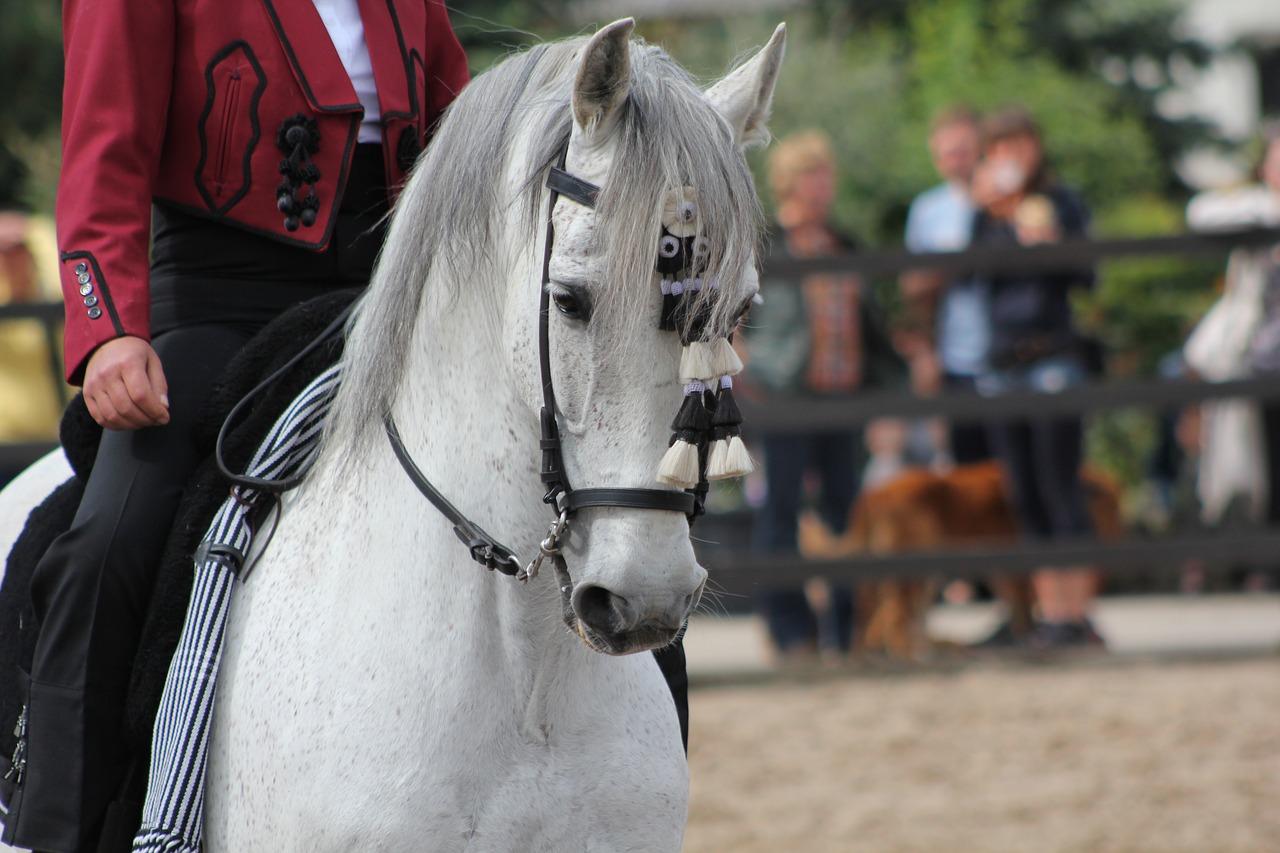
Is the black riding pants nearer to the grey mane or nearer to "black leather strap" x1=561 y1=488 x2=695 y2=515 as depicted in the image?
the grey mane

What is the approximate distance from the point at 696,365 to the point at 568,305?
0.61 ft

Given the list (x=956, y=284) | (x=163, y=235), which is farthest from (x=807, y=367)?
(x=163, y=235)

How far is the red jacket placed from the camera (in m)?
2.43

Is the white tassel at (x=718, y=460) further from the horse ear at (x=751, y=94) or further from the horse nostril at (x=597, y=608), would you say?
the horse ear at (x=751, y=94)

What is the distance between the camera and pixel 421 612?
7.46ft

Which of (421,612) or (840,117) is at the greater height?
(840,117)

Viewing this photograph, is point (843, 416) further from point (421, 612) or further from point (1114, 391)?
point (421, 612)

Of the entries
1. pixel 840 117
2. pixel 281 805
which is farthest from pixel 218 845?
pixel 840 117

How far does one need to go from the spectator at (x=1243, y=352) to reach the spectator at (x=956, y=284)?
3.72ft

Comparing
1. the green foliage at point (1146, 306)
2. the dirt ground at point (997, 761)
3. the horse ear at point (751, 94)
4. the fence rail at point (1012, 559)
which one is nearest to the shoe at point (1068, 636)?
the dirt ground at point (997, 761)

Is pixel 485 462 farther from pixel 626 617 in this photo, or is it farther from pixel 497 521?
pixel 626 617

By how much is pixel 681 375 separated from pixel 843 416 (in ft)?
17.9

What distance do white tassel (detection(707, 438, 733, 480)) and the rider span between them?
851 millimetres

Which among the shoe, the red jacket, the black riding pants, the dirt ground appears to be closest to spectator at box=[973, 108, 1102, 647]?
the shoe
